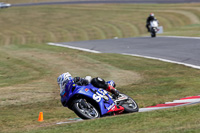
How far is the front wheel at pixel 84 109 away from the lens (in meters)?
8.67

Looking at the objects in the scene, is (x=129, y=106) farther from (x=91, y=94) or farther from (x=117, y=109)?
(x=91, y=94)

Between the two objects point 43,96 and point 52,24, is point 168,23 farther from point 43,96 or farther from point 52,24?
point 43,96

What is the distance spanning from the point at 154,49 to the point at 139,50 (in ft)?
2.90

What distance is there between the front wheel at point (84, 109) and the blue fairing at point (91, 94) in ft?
0.50

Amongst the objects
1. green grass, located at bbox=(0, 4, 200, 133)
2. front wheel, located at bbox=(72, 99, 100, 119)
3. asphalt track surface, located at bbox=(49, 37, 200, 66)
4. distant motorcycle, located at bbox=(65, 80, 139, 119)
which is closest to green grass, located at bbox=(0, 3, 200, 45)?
green grass, located at bbox=(0, 4, 200, 133)

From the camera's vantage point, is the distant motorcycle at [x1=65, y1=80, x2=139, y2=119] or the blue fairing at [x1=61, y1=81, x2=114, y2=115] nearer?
the distant motorcycle at [x1=65, y1=80, x2=139, y2=119]

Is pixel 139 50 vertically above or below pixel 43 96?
below

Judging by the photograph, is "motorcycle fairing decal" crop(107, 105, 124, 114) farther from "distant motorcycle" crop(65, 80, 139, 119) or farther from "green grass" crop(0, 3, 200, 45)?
"green grass" crop(0, 3, 200, 45)

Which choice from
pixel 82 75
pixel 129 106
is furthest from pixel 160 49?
pixel 129 106

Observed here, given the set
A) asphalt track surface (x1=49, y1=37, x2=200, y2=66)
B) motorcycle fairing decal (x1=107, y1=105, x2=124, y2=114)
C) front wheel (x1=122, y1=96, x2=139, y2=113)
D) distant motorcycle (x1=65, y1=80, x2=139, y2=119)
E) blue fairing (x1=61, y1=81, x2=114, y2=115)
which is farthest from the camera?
asphalt track surface (x1=49, y1=37, x2=200, y2=66)

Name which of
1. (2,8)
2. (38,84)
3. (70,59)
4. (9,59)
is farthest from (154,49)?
(2,8)

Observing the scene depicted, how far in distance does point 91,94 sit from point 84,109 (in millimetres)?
369

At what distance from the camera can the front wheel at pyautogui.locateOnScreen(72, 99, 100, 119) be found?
341 inches

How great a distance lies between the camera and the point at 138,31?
43.2 meters
